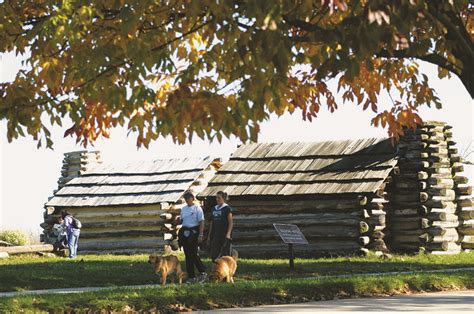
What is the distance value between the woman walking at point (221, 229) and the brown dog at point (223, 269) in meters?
1.17

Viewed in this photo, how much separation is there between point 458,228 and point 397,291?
15207mm

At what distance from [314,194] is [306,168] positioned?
1.45 metres

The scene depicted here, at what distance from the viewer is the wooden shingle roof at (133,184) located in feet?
123

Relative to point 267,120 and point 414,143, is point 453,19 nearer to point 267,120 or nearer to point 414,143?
point 267,120

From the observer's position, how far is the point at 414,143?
3225cm

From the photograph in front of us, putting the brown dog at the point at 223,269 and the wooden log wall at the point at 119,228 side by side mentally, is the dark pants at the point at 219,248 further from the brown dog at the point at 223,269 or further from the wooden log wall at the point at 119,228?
→ the wooden log wall at the point at 119,228

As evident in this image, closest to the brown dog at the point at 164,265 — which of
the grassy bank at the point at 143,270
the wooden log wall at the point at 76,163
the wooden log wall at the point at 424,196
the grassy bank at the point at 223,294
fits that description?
the grassy bank at the point at 143,270

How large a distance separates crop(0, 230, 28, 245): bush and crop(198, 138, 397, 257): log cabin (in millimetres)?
13553

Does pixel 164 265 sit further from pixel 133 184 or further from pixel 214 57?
pixel 133 184

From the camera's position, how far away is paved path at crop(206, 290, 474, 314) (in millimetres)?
14867

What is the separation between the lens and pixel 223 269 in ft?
63.2

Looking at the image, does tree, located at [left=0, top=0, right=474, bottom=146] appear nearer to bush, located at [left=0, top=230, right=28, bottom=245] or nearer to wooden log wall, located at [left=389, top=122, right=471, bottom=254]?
wooden log wall, located at [left=389, top=122, right=471, bottom=254]

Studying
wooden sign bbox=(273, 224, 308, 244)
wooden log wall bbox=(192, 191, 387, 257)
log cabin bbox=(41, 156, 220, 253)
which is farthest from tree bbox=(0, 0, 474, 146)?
log cabin bbox=(41, 156, 220, 253)

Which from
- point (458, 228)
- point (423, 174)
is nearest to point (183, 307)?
point (423, 174)
